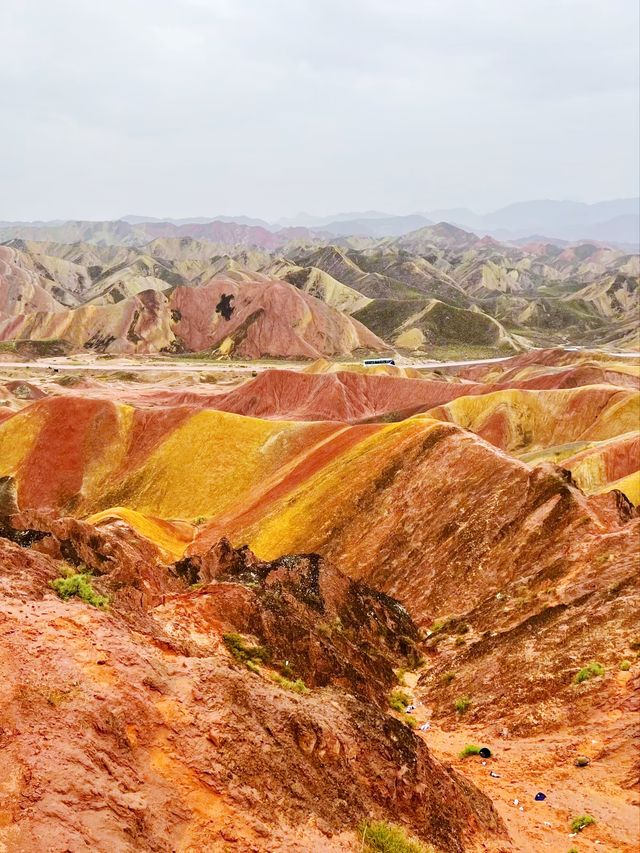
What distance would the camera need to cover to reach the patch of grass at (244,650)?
1554cm

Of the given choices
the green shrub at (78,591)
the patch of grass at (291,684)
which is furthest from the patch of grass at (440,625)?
the green shrub at (78,591)

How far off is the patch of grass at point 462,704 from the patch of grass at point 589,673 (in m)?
3.32

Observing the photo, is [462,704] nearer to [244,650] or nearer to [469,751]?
[469,751]

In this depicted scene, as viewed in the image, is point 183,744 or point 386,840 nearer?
point 183,744

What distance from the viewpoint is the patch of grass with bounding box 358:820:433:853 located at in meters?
10.5

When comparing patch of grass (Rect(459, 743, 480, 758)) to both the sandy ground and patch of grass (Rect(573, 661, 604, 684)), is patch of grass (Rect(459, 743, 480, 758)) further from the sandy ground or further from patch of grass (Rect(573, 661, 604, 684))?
patch of grass (Rect(573, 661, 604, 684))

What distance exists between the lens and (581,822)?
13695 mm

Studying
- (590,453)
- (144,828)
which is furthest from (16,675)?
(590,453)

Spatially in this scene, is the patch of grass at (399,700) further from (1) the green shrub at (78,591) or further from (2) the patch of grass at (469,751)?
(1) the green shrub at (78,591)

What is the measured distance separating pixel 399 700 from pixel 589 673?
230 inches

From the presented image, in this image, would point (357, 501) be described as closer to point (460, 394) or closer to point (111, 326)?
point (460, 394)

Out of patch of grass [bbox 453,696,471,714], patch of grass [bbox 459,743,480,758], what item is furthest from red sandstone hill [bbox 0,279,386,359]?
patch of grass [bbox 459,743,480,758]


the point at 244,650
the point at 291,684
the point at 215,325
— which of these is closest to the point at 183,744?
the point at 291,684

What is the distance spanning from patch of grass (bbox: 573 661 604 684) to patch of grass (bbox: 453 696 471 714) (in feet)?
10.9
